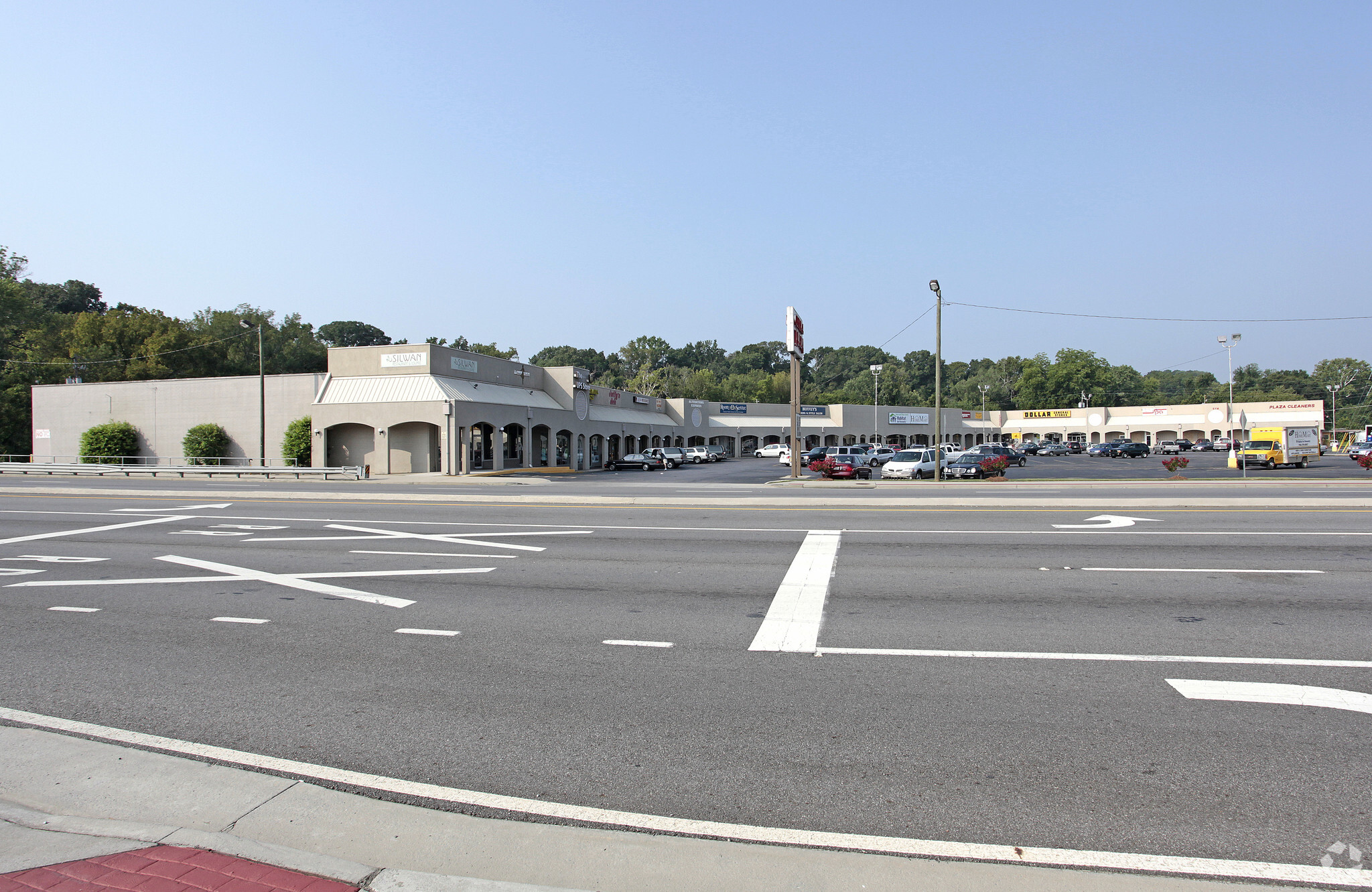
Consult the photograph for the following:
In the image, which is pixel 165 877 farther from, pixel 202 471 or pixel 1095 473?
pixel 1095 473

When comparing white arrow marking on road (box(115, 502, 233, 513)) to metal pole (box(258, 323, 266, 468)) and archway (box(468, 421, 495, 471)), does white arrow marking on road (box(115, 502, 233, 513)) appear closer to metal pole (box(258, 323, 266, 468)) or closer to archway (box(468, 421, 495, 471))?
archway (box(468, 421, 495, 471))

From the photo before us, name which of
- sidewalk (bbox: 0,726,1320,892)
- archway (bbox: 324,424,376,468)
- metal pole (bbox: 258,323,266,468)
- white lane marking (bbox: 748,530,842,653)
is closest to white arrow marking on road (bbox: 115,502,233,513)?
white lane marking (bbox: 748,530,842,653)

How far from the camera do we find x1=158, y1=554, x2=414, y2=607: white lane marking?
30.2 feet

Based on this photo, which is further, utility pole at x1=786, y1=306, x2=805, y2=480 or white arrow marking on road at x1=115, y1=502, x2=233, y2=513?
utility pole at x1=786, y1=306, x2=805, y2=480

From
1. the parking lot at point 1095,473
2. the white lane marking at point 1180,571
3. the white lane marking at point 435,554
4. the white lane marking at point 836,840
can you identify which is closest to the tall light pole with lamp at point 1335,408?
the parking lot at point 1095,473

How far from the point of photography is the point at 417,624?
803 cm

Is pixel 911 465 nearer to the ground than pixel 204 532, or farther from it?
farther from it

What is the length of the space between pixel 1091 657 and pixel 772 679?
9.63ft

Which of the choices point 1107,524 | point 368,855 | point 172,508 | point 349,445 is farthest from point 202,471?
point 368,855

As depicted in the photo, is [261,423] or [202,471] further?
[261,423]

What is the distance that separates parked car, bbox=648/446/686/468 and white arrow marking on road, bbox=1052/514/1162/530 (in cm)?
4066

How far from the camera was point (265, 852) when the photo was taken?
3543 mm

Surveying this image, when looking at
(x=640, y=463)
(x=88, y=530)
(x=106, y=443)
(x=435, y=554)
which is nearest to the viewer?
(x=435, y=554)

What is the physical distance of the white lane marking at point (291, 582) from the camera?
362 inches
